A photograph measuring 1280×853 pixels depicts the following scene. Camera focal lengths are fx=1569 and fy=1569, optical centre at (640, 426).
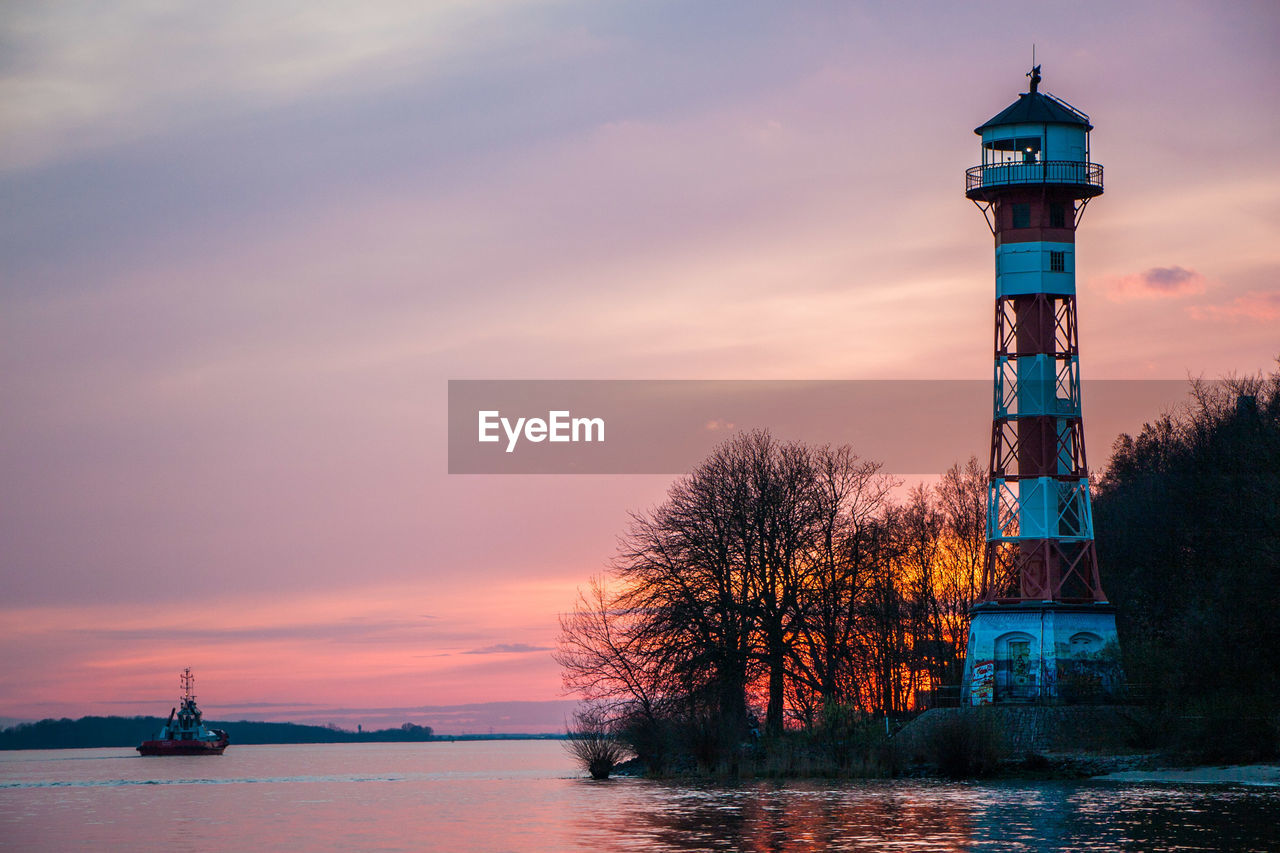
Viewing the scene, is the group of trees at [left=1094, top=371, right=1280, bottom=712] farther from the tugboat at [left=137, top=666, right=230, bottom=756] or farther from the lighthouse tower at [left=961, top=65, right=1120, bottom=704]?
the tugboat at [left=137, top=666, right=230, bottom=756]

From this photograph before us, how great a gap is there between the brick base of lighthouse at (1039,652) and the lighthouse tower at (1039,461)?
45 mm

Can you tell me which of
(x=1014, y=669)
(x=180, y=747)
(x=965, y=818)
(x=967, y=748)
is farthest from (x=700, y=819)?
(x=180, y=747)

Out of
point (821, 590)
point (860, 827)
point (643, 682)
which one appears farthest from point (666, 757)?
point (860, 827)

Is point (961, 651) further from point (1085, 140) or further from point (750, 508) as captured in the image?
point (1085, 140)

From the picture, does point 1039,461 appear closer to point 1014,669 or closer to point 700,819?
point 1014,669

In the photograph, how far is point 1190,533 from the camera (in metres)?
63.1

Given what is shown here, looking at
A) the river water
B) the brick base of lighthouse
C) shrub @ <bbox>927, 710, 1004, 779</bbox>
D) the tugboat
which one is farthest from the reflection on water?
the tugboat

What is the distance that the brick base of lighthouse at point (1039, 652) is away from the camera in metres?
60.8

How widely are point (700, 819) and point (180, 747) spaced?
417 feet

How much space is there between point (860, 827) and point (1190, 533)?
32.9 metres

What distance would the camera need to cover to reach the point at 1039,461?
63.8m

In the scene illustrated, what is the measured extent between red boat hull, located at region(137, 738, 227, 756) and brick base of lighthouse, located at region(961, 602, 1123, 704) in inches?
4342

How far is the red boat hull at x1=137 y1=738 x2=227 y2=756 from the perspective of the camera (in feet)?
510

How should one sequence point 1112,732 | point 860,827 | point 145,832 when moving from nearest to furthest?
point 860,827
point 145,832
point 1112,732
